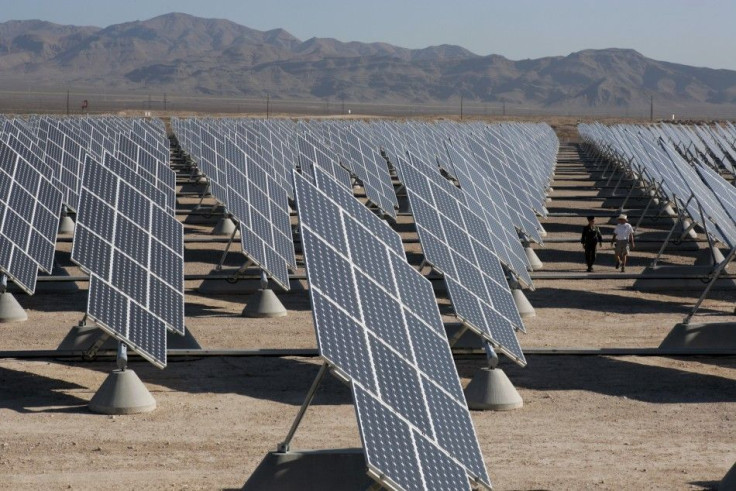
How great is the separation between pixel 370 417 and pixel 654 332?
30.0 ft

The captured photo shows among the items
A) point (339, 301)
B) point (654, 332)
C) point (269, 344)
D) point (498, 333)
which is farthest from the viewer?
point (654, 332)

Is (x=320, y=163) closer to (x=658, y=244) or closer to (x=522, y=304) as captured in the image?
(x=658, y=244)

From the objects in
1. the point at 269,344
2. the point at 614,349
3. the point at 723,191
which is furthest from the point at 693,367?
the point at 269,344

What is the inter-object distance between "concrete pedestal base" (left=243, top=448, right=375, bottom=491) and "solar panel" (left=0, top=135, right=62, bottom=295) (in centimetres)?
613

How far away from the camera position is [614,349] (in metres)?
13.7

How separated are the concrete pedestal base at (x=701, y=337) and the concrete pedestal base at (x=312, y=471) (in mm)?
6196

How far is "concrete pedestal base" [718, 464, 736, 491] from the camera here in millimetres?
8762

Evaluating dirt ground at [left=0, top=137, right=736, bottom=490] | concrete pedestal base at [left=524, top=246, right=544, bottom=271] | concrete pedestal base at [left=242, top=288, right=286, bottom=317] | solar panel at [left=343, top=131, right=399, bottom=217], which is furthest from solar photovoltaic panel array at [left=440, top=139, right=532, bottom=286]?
solar panel at [left=343, top=131, right=399, bottom=217]

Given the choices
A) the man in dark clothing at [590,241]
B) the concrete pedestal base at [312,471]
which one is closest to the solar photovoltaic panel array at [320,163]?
the man in dark clothing at [590,241]

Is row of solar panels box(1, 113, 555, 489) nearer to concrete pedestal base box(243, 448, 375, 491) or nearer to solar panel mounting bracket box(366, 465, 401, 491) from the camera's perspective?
solar panel mounting bracket box(366, 465, 401, 491)

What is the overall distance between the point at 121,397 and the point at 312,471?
318 centimetres

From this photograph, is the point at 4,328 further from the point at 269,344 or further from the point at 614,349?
the point at 614,349

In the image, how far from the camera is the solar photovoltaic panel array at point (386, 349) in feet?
21.8

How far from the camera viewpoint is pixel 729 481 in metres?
8.80
